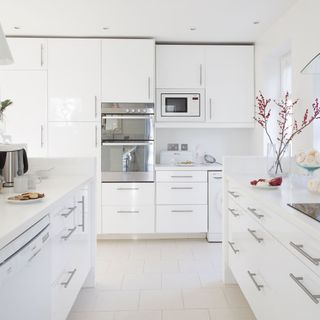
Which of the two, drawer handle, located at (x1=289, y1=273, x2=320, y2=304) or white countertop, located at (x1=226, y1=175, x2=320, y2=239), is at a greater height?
white countertop, located at (x1=226, y1=175, x2=320, y2=239)

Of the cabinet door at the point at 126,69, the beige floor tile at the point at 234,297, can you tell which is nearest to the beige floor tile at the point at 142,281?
the beige floor tile at the point at 234,297

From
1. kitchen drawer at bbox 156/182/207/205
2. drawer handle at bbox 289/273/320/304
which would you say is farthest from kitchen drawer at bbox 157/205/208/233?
drawer handle at bbox 289/273/320/304

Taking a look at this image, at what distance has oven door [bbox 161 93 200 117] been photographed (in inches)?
167

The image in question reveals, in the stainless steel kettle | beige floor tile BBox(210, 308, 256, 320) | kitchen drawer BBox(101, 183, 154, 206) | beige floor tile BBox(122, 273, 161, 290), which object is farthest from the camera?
kitchen drawer BBox(101, 183, 154, 206)

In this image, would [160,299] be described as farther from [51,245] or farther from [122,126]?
[122,126]

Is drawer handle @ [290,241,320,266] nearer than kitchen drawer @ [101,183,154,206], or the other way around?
drawer handle @ [290,241,320,266]

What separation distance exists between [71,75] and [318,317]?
3594 millimetres

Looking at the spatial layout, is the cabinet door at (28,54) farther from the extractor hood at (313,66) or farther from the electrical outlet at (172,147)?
the extractor hood at (313,66)

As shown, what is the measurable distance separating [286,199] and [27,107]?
129 inches

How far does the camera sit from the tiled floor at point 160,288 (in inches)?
93.4

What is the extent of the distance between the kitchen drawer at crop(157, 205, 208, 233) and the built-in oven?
1.37 feet

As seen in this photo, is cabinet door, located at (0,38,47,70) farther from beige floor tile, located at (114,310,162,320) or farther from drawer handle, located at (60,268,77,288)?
beige floor tile, located at (114,310,162,320)

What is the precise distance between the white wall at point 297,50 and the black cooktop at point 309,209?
1.51 m

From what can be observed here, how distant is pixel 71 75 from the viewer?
4027 mm
